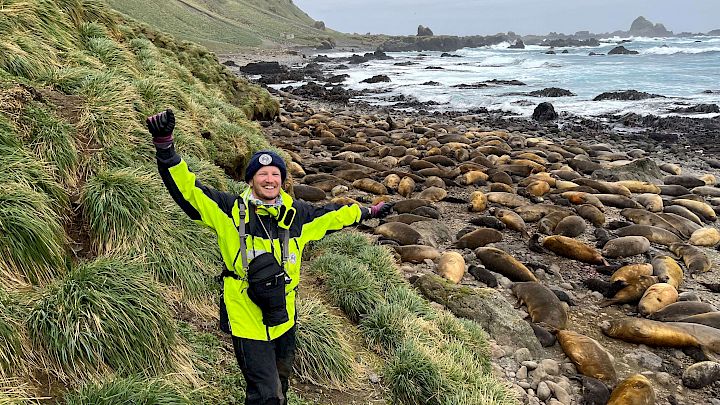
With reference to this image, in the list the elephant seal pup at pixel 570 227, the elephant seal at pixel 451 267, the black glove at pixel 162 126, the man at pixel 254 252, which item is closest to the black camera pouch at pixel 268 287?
the man at pixel 254 252

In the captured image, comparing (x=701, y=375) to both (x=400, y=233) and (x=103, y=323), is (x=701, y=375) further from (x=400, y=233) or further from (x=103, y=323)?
(x=103, y=323)

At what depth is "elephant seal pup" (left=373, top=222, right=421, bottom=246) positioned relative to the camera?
26.8ft

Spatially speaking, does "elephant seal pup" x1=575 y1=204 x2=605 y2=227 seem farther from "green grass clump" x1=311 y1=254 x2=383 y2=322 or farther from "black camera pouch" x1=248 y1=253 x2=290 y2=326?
"black camera pouch" x1=248 y1=253 x2=290 y2=326

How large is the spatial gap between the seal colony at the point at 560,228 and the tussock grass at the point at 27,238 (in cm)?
460

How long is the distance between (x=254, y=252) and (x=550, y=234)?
7705 mm

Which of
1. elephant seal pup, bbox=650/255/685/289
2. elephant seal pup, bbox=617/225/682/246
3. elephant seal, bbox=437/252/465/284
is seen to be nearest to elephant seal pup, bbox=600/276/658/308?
elephant seal pup, bbox=650/255/685/289

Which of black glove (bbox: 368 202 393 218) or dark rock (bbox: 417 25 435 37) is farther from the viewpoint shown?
dark rock (bbox: 417 25 435 37)

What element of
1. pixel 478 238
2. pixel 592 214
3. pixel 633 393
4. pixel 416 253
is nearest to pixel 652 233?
pixel 592 214

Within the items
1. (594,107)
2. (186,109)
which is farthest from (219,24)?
(186,109)

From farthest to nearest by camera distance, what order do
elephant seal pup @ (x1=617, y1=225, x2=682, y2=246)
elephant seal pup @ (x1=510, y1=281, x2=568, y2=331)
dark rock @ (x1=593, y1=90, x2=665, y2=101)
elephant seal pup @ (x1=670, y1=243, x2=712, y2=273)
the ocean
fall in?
dark rock @ (x1=593, y1=90, x2=665, y2=101) < the ocean < elephant seal pup @ (x1=617, y1=225, x2=682, y2=246) < elephant seal pup @ (x1=670, y1=243, x2=712, y2=273) < elephant seal pup @ (x1=510, y1=281, x2=568, y2=331)

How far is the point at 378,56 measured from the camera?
7500cm

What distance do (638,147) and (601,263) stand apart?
494 inches

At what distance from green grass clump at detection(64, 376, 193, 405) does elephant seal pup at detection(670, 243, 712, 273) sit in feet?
27.5

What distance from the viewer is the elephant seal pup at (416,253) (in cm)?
746
